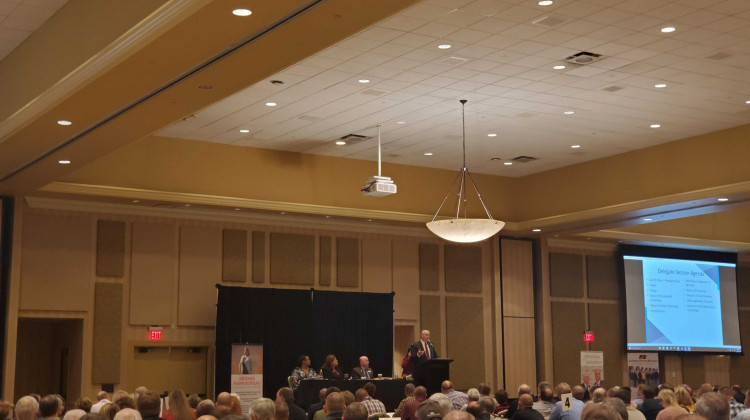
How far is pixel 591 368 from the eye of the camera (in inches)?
738

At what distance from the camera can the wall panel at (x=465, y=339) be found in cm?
1780

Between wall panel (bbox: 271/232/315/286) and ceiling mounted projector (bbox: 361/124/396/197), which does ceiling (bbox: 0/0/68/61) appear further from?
wall panel (bbox: 271/232/315/286)

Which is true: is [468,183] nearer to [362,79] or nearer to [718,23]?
[362,79]

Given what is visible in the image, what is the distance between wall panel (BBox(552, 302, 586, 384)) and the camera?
19.0 m

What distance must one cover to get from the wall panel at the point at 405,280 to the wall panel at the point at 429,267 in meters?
0.10

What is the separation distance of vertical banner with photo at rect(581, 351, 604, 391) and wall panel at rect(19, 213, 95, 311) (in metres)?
9.92

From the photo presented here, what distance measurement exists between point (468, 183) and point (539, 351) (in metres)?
3.90

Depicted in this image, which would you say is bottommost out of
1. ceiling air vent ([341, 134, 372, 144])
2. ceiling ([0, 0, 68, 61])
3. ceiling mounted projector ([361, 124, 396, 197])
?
ceiling mounted projector ([361, 124, 396, 197])

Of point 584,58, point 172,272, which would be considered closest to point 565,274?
point 172,272

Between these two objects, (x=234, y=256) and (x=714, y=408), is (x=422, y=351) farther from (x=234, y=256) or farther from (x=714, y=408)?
(x=714, y=408)

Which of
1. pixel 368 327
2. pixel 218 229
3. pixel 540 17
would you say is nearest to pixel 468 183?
pixel 368 327

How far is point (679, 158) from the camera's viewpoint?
1489 centimetres

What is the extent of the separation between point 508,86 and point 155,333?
7.19 metres

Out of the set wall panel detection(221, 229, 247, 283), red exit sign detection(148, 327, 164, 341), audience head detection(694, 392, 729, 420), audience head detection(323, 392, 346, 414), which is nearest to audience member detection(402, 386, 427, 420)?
audience head detection(323, 392, 346, 414)
